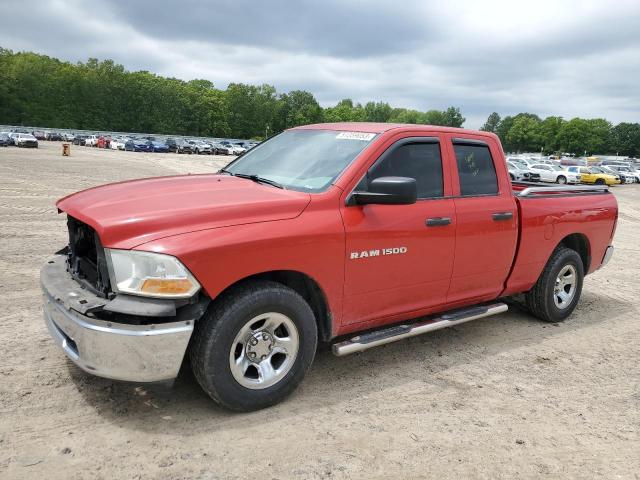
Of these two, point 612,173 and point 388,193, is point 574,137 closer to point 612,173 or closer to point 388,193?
point 612,173

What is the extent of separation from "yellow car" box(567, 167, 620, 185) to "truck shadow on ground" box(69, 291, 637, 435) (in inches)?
1390

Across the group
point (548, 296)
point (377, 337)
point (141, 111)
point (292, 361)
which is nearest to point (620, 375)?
point (548, 296)

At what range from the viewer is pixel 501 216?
4672 mm

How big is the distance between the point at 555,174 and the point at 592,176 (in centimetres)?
244

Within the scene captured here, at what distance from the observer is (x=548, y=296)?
18.0 ft

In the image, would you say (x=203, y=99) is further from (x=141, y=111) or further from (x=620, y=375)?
(x=620, y=375)

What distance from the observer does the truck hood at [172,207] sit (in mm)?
3047

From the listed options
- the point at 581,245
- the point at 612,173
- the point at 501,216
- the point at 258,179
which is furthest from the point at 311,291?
the point at 612,173

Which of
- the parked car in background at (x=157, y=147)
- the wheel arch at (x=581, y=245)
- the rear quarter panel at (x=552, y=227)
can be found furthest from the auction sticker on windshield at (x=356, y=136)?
the parked car in background at (x=157, y=147)

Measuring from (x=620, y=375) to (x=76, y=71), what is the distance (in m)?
136

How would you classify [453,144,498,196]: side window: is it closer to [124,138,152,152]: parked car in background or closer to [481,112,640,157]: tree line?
[124,138,152,152]: parked car in background

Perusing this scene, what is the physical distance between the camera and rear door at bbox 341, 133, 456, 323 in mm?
3736

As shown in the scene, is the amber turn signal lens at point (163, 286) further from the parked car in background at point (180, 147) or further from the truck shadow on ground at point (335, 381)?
the parked car in background at point (180, 147)

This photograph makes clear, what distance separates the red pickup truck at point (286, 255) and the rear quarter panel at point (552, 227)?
1.0 inches
